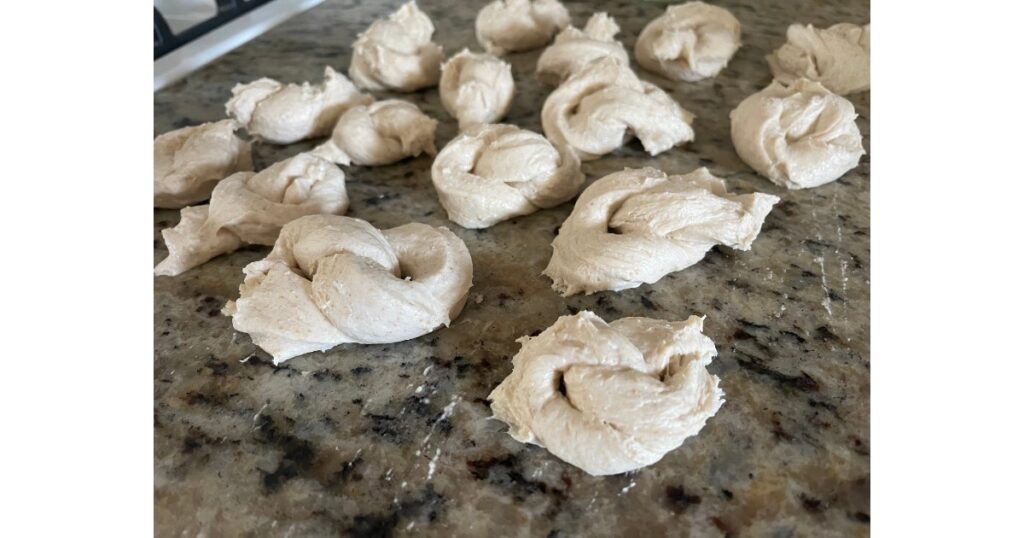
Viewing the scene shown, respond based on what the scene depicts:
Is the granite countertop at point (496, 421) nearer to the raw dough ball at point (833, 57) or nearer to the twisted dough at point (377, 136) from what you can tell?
the twisted dough at point (377, 136)

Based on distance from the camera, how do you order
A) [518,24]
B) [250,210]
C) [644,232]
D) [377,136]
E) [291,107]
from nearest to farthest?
[644,232]
[250,210]
[377,136]
[291,107]
[518,24]

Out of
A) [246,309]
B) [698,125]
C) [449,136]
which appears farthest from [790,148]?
[246,309]

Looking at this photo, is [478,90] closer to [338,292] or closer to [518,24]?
[518,24]

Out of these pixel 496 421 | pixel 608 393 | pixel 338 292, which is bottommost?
pixel 496 421

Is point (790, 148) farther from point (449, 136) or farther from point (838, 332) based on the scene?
point (449, 136)

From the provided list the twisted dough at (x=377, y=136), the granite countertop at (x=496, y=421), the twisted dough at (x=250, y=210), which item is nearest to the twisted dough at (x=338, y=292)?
the granite countertop at (x=496, y=421)

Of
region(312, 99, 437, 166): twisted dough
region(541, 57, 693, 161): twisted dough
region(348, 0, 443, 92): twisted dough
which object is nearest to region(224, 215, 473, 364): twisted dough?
region(312, 99, 437, 166): twisted dough

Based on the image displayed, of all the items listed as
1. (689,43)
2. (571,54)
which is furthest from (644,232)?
(689,43)
